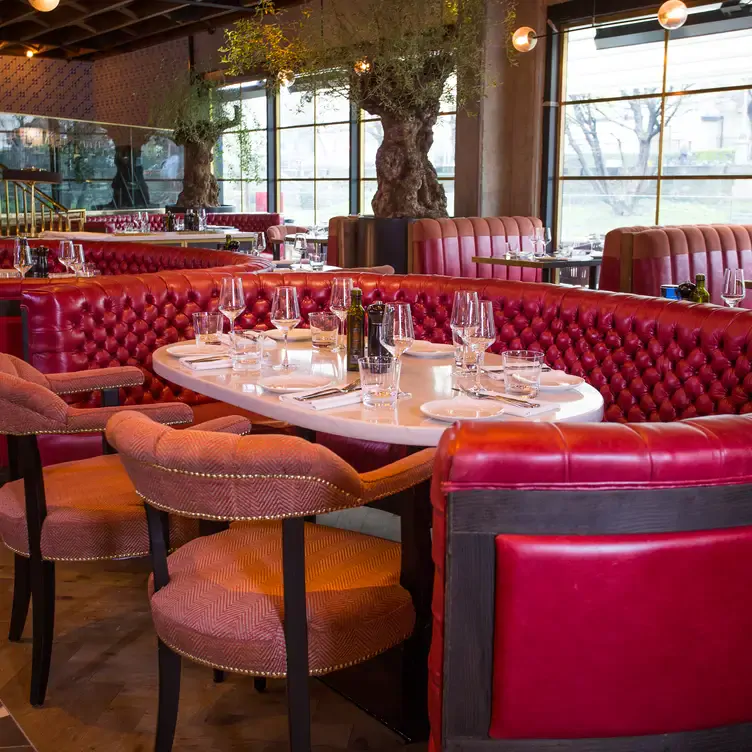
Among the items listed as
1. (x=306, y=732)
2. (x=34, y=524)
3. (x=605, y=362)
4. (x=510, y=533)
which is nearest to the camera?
(x=510, y=533)

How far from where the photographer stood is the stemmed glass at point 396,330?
2441 mm

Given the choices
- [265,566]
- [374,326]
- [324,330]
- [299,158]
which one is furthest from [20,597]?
[299,158]

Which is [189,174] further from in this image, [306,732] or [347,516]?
[306,732]

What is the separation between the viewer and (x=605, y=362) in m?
3.27

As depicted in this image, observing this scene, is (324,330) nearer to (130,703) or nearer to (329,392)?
(329,392)

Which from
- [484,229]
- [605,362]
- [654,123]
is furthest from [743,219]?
[605,362]

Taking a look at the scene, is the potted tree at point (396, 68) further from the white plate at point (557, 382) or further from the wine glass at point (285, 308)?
the white plate at point (557, 382)

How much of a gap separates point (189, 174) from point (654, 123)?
23.3 feet

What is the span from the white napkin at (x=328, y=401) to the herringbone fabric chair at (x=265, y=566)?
31 centimetres

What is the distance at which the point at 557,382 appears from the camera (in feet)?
8.04

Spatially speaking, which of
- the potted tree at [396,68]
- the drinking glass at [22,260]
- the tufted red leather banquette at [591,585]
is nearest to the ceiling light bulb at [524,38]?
the potted tree at [396,68]

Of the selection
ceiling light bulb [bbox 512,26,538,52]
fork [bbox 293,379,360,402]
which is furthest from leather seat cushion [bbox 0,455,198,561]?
ceiling light bulb [bbox 512,26,538,52]

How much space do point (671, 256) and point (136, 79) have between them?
43.2ft

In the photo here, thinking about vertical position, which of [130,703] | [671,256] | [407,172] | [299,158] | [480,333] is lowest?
[130,703]
